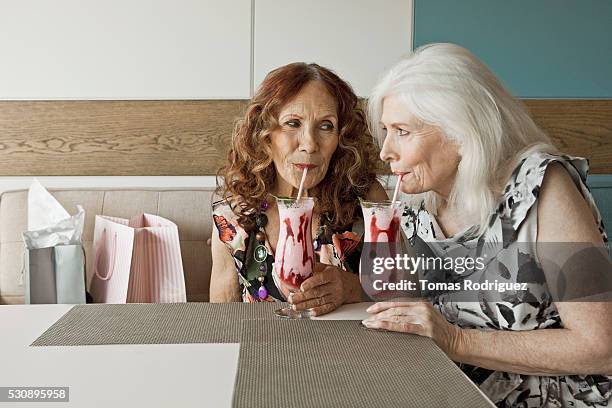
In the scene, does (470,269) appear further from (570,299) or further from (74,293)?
(74,293)

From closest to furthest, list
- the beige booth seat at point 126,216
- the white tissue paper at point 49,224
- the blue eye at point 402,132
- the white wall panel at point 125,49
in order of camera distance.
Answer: the blue eye at point 402,132 < the white tissue paper at point 49,224 < the beige booth seat at point 126,216 < the white wall panel at point 125,49

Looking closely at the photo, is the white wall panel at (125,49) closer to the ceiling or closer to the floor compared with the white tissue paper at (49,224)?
closer to the ceiling

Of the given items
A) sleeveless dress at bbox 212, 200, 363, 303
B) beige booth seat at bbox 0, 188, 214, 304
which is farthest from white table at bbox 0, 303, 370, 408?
beige booth seat at bbox 0, 188, 214, 304

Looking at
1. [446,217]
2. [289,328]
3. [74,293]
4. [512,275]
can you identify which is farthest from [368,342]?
[74,293]

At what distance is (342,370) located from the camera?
4.38 ft

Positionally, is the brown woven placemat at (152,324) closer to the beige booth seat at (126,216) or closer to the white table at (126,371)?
the white table at (126,371)

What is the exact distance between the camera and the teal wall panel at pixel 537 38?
10.7 ft

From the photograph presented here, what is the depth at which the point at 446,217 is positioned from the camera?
1.98m

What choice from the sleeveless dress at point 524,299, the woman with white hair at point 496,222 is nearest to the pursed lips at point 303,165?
the woman with white hair at point 496,222

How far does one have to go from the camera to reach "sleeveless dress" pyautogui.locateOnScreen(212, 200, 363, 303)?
2273mm

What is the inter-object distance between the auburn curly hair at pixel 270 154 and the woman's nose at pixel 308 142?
97mm

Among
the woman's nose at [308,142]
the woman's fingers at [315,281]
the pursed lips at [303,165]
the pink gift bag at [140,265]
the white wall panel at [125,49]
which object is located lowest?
the pink gift bag at [140,265]

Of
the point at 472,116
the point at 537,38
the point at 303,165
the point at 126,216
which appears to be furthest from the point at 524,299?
the point at 537,38

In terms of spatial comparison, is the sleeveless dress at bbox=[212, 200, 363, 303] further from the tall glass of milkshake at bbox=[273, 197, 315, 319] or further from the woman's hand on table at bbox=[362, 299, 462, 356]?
the woman's hand on table at bbox=[362, 299, 462, 356]
